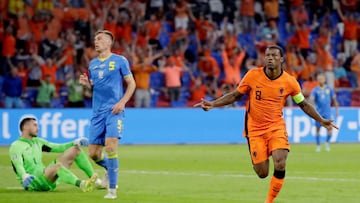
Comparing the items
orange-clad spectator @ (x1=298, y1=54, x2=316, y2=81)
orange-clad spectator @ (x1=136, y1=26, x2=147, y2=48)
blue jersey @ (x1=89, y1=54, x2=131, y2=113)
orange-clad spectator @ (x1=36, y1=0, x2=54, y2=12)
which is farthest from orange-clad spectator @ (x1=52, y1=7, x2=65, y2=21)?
blue jersey @ (x1=89, y1=54, x2=131, y2=113)

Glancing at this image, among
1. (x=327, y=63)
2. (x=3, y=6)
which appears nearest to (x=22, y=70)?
(x=3, y=6)

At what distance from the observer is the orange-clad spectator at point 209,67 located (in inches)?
1351

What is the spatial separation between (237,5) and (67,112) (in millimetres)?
9599

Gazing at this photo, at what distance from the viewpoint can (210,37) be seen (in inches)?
1396

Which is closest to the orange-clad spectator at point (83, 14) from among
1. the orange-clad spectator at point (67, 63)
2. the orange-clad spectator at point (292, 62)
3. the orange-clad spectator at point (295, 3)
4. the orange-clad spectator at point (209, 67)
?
the orange-clad spectator at point (67, 63)

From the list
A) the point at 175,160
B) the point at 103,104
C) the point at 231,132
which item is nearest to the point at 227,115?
the point at 231,132

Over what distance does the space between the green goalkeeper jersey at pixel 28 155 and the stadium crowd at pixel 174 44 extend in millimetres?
16215

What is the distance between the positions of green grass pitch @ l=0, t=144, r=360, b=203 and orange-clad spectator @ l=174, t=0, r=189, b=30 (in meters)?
7.86

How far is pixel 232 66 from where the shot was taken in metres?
34.2

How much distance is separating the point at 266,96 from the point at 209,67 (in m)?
21.2

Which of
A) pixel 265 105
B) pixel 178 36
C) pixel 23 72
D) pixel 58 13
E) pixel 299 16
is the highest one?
pixel 299 16

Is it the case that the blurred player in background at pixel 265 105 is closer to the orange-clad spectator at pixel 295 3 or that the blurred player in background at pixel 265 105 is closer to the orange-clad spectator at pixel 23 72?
the orange-clad spectator at pixel 23 72

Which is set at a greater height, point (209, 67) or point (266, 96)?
point (209, 67)

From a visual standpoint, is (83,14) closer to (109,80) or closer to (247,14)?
(247,14)
